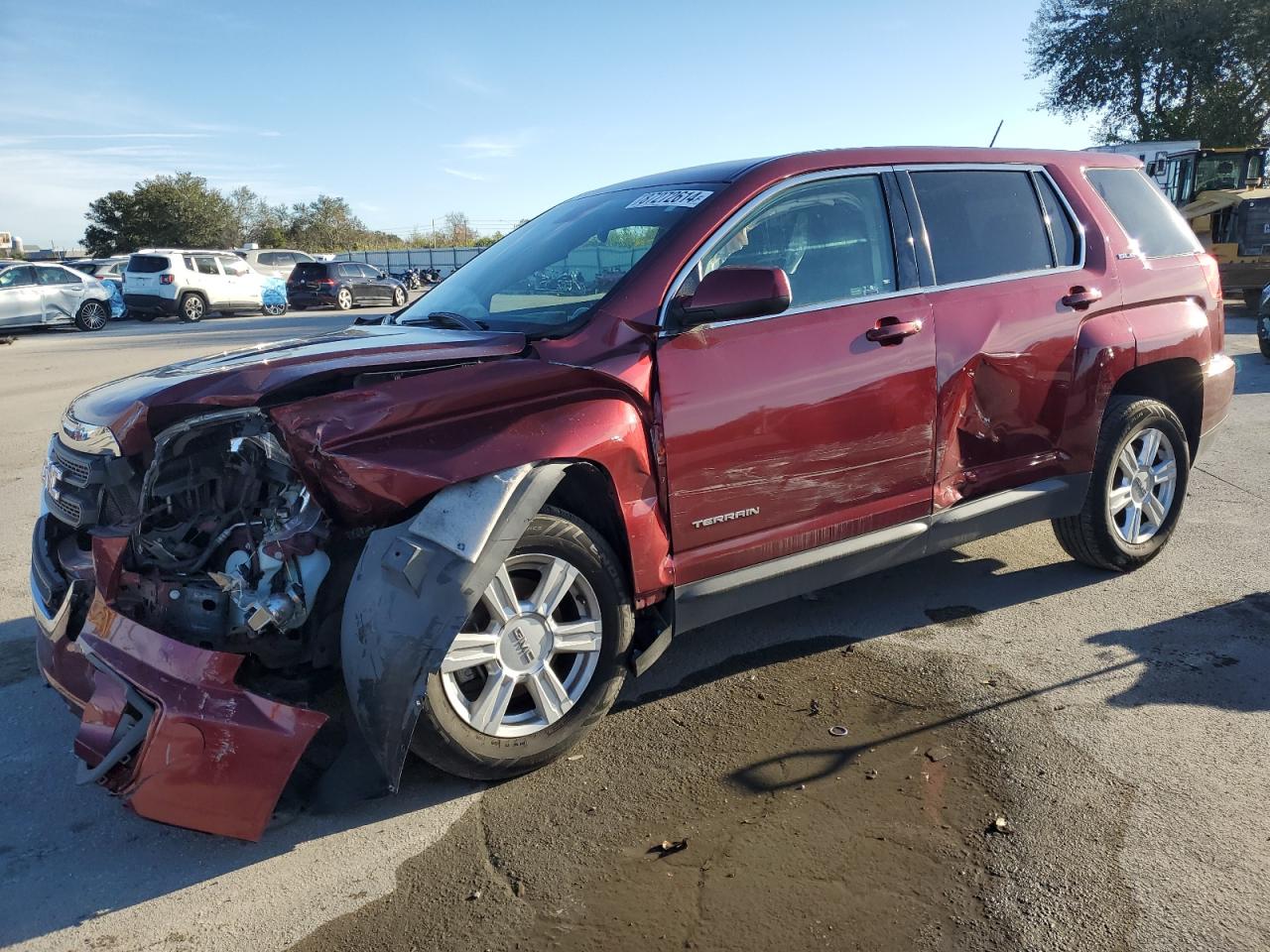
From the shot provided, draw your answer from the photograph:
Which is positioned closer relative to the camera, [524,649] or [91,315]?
[524,649]

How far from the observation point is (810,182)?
3721mm

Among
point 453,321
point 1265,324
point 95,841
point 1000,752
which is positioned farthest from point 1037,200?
point 1265,324

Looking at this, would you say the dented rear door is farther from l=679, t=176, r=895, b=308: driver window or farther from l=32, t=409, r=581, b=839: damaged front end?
l=32, t=409, r=581, b=839: damaged front end

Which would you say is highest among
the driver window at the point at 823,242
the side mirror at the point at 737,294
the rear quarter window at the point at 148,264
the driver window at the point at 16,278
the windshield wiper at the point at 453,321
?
the rear quarter window at the point at 148,264

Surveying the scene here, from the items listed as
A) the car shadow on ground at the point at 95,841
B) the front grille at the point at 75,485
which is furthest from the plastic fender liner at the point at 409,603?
the front grille at the point at 75,485

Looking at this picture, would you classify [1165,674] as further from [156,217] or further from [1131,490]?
[156,217]

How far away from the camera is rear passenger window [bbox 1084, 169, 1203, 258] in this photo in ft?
15.4

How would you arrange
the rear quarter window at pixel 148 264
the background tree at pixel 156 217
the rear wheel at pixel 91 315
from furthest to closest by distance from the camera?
the background tree at pixel 156 217
the rear quarter window at pixel 148 264
the rear wheel at pixel 91 315

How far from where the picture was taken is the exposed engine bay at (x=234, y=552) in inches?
112

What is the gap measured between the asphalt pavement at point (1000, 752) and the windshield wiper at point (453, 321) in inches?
62.2

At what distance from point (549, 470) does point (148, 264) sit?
25022mm

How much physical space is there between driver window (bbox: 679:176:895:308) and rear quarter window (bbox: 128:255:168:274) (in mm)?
24143

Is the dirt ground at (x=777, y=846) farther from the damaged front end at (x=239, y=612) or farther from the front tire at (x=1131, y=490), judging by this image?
the front tire at (x=1131, y=490)

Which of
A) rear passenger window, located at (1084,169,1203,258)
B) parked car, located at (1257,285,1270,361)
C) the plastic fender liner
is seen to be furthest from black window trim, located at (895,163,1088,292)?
parked car, located at (1257,285,1270,361)
